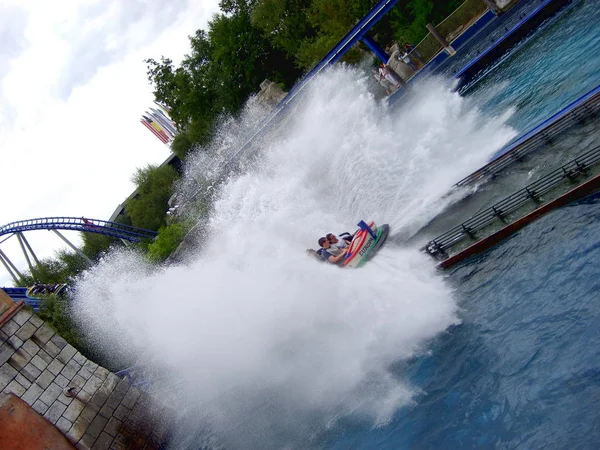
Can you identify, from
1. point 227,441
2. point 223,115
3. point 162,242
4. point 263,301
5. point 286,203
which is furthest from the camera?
point 223,115

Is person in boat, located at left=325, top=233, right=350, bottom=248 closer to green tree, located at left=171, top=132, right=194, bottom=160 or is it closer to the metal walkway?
the metal walkway

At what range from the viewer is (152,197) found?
165 ft

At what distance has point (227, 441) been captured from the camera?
1498 centimetres

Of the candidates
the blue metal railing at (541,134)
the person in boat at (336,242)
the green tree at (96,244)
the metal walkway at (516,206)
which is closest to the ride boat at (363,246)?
the person in boat at (336,242)

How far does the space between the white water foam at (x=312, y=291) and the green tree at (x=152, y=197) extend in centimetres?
2321

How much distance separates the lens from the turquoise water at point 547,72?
16969 mm

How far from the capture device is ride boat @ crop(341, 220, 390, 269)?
16219 millimetres

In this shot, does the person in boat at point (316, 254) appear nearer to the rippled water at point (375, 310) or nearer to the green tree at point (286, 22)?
the rippled water at point (375, 310)

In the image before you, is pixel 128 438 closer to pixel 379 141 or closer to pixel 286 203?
pixel 286 203

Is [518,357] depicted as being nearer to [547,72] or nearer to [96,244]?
[547,72]

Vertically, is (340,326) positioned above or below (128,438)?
below

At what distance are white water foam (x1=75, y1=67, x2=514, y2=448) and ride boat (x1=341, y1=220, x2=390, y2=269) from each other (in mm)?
316

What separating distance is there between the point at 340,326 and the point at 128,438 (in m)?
6.89

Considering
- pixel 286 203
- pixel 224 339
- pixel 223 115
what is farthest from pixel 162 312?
pixel 223 115
